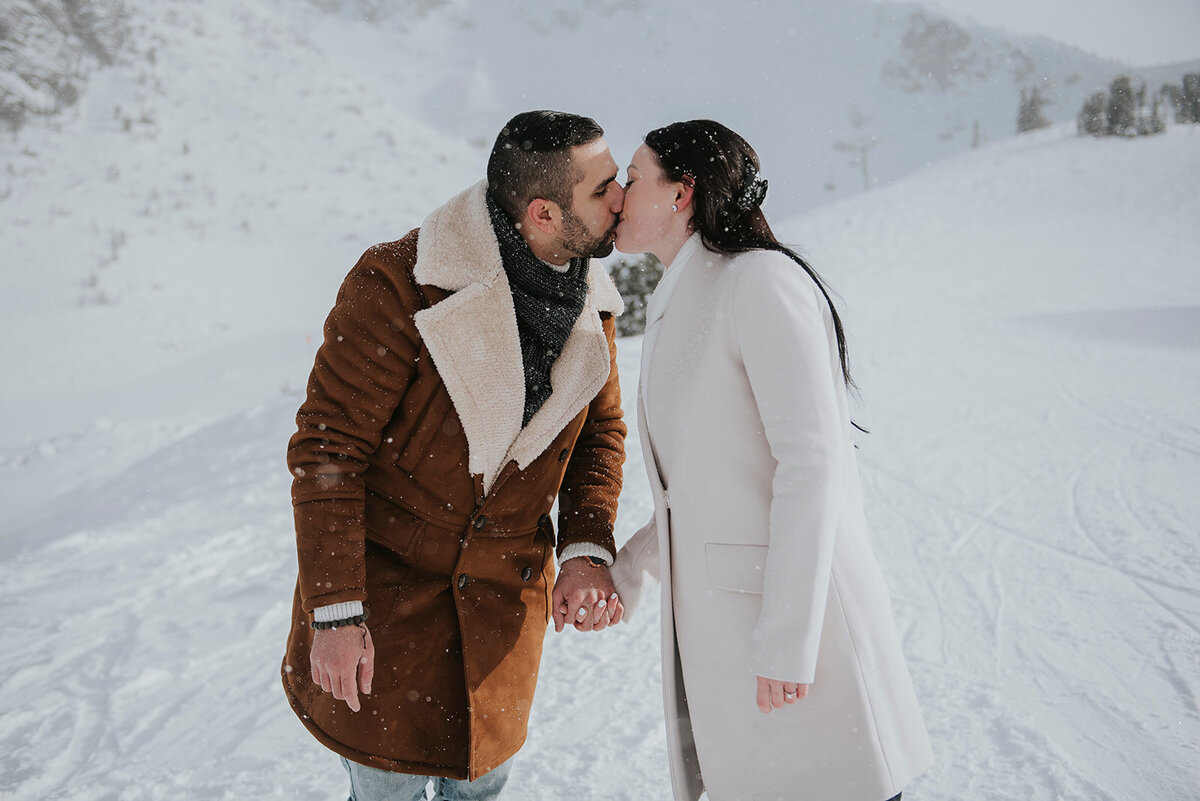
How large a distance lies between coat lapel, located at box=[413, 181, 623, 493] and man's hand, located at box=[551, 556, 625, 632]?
372mm

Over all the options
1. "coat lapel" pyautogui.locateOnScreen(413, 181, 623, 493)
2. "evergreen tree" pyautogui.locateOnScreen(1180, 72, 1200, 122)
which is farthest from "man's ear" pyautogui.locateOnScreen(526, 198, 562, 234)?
"evergreen tree" pyautogui.locateOnScreen(1180, 72, 1200, 122)

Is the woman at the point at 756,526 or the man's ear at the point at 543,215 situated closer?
the woman at the point at 756,526

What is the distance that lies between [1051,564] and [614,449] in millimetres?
3439

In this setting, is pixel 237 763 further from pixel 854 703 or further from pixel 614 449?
pixel 854 703

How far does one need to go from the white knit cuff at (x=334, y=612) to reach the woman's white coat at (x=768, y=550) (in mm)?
716

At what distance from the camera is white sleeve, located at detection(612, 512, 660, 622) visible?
2145mm

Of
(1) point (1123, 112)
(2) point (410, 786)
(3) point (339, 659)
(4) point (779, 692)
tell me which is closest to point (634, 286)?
(2) point (410, 786)

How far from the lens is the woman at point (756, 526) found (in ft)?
5.06

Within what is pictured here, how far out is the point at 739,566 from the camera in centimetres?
166

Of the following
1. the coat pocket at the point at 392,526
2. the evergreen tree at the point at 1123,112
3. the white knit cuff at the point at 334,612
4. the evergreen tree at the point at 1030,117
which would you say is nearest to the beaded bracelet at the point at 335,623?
the white knit cuff at the point at 334,612

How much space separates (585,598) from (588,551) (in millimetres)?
135

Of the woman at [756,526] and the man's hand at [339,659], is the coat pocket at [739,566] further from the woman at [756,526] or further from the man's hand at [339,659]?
the man's hand at [339,659]

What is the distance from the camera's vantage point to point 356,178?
838 inches

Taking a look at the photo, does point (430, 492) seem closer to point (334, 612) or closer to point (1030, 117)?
point (334, 612)
